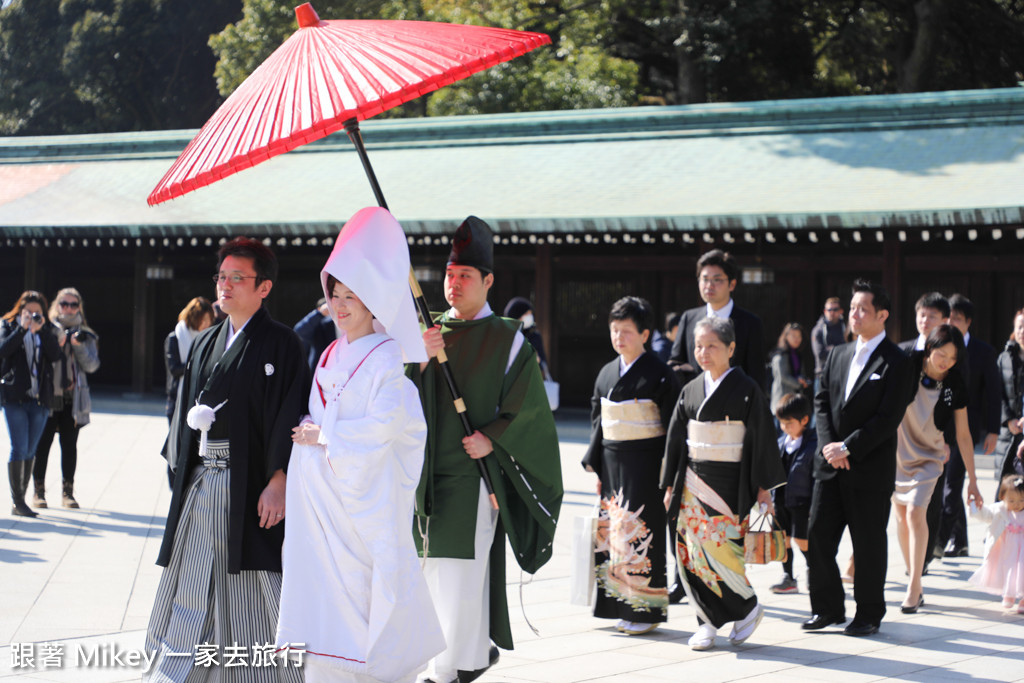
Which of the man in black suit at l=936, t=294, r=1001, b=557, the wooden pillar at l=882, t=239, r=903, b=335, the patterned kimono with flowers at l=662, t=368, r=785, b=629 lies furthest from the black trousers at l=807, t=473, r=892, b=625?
the wooden pillar at l=882, t=239, r=903, b=335

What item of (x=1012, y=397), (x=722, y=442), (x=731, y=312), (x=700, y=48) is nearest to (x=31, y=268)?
(x=700, y=48)

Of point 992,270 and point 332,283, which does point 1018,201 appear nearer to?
point 992,270

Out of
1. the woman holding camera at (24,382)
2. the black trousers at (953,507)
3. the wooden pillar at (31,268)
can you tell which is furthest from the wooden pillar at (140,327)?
the black trousers at (953,507)

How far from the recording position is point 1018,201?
484 inches

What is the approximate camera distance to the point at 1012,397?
7125 mm

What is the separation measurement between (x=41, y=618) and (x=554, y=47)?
23724mm

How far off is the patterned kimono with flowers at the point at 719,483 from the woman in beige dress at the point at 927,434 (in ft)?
4.13

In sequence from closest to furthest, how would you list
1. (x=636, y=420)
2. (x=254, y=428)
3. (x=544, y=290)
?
1. (x=254, y=428)
2. (x=636, y=420)
3. (x=544, y=290)

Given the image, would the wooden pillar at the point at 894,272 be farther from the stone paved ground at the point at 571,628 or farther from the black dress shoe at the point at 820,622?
the black dress shoe at the point at 820,622

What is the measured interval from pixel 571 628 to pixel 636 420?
1049mm

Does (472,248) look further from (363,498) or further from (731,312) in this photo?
(731,312)

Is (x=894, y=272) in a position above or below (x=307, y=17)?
below

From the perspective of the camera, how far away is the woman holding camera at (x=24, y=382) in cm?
794

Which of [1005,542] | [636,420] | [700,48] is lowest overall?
[1005,542]
